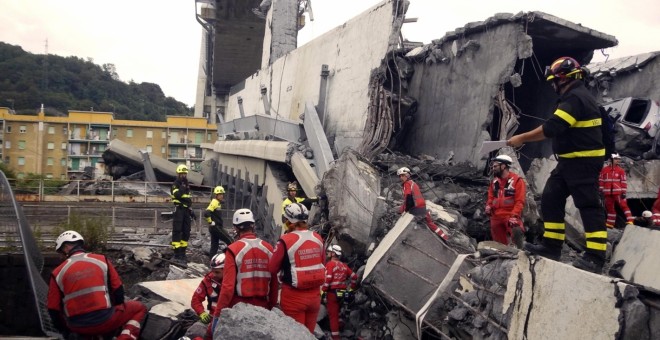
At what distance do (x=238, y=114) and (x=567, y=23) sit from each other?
14367 mm

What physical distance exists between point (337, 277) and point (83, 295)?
2.59 meters

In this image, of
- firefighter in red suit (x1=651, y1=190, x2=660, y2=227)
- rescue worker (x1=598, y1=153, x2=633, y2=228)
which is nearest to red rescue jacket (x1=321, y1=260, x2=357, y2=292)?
rescue worker (x1=598, y1=153, x2=633, y2=228)

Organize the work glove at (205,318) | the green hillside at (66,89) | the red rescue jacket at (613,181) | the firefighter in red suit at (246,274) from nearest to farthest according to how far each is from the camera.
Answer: the firefighter in red suit at (246,274) → the work glove at (205,318) → the red rescue jacket at (613,181) → the green hillside at (66,89)

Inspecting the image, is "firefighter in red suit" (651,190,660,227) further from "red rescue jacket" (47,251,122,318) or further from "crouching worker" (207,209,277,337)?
"red rescue jacket" (47,251,122,318)

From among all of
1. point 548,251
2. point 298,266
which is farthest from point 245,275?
point 548,251

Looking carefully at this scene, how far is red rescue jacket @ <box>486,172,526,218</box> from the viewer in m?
5.92

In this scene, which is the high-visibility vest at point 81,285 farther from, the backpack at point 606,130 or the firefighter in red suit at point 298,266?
the backpack at point 606,130

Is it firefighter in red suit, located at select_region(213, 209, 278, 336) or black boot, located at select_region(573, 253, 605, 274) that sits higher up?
black boot, located at select_region(573, 253, 605, 274)

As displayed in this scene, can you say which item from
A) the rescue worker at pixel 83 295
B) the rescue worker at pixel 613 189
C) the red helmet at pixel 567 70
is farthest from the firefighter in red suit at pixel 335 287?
the rescue worker at pixel 613 189

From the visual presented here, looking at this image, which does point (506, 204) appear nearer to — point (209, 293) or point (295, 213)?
point (295, 213)

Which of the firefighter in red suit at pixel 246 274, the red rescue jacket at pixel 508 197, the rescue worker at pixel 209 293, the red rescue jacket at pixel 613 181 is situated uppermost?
the red rescue jacket at pixel 613 181

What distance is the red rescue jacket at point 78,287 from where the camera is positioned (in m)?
4.51

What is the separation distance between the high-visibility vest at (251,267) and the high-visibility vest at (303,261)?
19 cm

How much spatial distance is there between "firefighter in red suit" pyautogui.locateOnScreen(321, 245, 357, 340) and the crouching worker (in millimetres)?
1484
